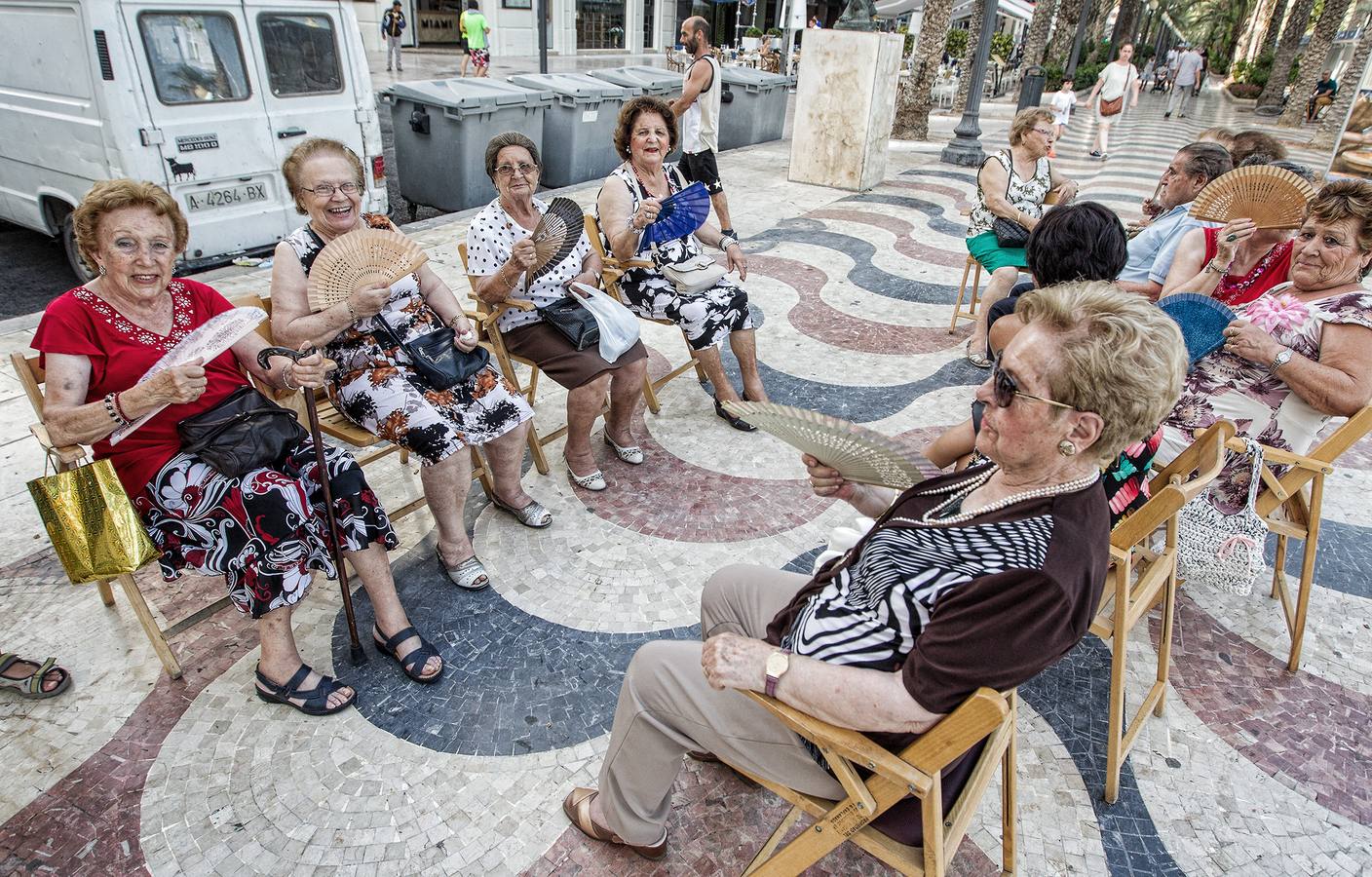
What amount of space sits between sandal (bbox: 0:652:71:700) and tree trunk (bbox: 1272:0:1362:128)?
23.3 meters

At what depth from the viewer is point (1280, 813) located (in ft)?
7.00

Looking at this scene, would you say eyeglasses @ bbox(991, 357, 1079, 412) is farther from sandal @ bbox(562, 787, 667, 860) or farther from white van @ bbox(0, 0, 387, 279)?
white van @ bbox(0, 0, 387, 279)

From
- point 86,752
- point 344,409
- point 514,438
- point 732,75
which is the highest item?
point 732,75

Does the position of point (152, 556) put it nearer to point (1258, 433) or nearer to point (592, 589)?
→ point (592, 589)

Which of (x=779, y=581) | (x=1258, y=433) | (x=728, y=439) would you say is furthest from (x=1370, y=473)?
(x=779, y=581)

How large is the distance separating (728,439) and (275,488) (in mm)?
2258

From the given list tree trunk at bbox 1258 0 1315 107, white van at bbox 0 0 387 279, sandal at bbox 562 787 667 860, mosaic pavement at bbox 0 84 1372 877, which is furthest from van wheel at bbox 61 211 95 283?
tree trunk at bbox 1258 0 1315 107

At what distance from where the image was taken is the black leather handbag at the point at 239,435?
228cm

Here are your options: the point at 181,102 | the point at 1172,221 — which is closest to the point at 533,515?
the point at 1172,221

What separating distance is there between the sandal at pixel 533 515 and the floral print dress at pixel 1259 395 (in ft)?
7.90

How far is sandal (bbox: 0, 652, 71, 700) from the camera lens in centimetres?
231

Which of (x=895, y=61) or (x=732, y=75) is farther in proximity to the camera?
(x=732, y=75)

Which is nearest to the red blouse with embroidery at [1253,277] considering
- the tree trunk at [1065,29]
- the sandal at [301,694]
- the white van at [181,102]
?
the sandal at [301,694]

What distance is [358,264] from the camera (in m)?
2.54
